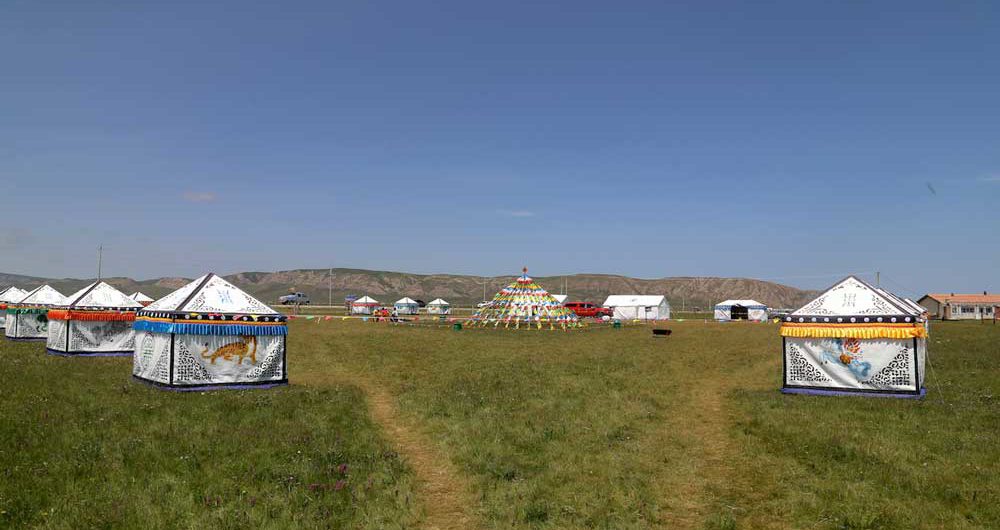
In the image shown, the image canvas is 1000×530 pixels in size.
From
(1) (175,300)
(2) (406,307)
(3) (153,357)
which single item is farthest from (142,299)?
(2) (406,307)

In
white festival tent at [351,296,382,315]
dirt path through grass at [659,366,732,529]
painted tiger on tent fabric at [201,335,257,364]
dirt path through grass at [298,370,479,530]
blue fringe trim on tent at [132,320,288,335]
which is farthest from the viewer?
white festival tent at [351,296,382,315]

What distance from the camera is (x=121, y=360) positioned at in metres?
27.0

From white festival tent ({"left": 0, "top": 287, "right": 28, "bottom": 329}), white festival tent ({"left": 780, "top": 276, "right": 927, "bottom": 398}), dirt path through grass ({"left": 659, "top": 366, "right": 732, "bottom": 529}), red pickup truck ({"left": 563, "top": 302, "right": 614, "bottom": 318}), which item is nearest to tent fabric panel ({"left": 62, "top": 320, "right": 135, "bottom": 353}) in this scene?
white festival tent ({"left": 0, "top": 287, "right": 28, "bottom": 329})

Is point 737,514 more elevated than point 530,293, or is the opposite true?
point 530,293

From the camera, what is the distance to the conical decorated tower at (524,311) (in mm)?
55969

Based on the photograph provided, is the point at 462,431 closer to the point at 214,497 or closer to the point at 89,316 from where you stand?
the point at 214,497

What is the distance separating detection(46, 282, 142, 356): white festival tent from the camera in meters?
28.5

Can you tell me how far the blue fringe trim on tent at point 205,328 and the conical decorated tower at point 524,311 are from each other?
34.4m

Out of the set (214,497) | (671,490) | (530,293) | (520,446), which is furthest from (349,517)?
(530,293)

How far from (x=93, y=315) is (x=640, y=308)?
62.8 metres

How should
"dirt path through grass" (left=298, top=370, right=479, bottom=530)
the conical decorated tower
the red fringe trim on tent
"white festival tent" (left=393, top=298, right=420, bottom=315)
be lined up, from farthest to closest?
"white festival tent" (left=393, top=298, right=420, bottom=315)
the conical decorated tower
the red fringe trim on tent
"dirt path through grass" (left=298, top=370, right=479, bottom=530)

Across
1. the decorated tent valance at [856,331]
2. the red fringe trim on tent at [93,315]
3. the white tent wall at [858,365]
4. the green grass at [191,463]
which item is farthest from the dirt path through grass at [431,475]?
the red fringe trim on tent at [93,315]

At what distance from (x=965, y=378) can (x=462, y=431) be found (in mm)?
20510

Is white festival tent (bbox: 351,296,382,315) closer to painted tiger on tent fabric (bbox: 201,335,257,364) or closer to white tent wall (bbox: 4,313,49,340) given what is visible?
white tent wall (bbox: 4,313,49,340)
